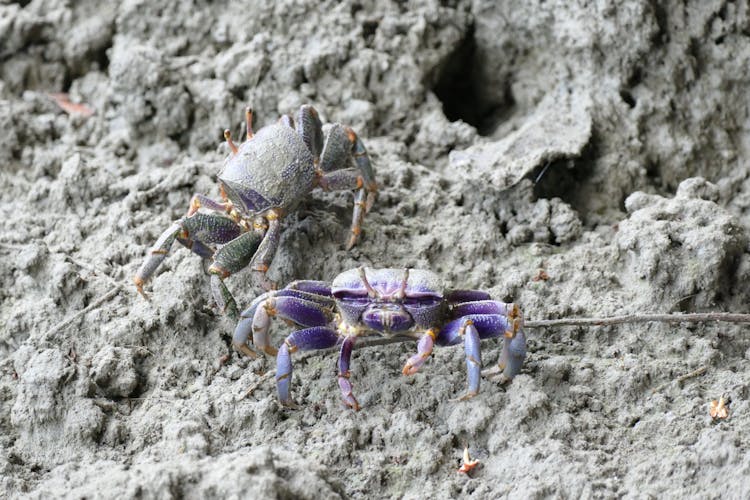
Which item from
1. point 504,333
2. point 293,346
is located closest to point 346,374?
point 293,346

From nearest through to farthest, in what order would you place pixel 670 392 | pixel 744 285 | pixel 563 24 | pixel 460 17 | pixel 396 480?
pixel 396 480 < pixel 670 392 < pixel 744 285 < pixel 563 24 < pixel 460 17

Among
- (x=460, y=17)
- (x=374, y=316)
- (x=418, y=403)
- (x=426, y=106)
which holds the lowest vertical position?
(x=418, y=403)

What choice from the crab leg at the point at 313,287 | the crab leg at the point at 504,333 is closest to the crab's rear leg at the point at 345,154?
the crab leg at the point at 313,287

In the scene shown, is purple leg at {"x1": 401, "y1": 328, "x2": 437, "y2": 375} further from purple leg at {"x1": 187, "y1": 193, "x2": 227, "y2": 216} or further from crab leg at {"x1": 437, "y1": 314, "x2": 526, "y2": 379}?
purple leg at {"x1": 187, "y1": 193, "x2": 227, "y2": 216}

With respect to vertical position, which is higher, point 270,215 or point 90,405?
point 270,215

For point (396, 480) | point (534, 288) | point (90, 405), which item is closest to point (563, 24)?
point (534, 288)

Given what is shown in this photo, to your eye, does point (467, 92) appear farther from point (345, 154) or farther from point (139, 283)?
point (139, 283)

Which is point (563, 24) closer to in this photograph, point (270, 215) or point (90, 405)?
point (270, 215)
